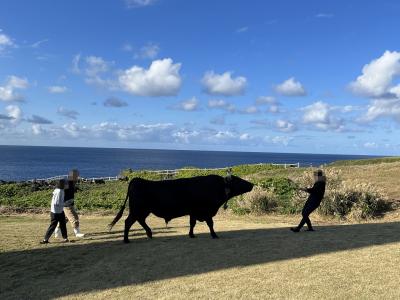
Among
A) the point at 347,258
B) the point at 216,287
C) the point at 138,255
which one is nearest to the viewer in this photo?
the point at 216,287

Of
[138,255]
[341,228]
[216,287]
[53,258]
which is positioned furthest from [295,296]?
[341,228]

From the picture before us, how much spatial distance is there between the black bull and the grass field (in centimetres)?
69

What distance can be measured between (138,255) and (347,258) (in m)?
4.88

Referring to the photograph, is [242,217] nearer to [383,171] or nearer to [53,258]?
[53,258]

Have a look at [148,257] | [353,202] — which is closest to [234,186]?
[148,257]

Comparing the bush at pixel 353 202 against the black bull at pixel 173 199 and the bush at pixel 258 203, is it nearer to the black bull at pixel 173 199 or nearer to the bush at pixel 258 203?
the bush at pixel 258 203

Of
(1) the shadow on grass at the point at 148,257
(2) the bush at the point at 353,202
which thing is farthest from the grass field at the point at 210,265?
(2) the bush at the point at 353,202

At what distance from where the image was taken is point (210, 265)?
10.5 m

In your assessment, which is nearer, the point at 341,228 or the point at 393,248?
the point at 393,248

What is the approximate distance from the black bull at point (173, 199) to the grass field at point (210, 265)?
692mm

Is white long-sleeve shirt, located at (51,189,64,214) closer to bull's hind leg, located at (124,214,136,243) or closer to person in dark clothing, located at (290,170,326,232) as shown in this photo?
bull's hind leg, located at (124,214,136,243)

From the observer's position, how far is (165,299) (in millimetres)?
8523

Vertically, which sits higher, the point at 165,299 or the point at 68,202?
the point at 68,202

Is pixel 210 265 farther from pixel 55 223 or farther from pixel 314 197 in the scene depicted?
pixel 55 223
